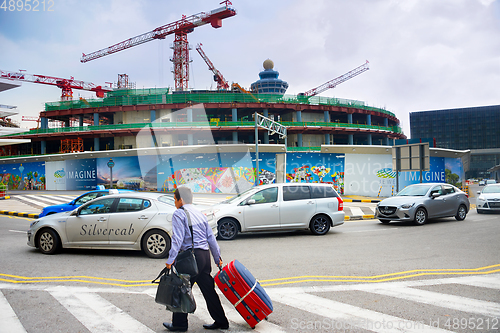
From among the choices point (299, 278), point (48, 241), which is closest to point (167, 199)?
point (48, 241)

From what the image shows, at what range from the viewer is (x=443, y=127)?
395 feet

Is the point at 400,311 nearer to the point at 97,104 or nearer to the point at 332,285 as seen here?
the point at 332,285

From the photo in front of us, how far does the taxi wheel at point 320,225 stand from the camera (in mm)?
10852

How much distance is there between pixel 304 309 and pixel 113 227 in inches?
205

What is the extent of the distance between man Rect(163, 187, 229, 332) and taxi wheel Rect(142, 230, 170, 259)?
3838mm

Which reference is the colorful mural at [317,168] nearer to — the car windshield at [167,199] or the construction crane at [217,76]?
the car windshield at [167,199]

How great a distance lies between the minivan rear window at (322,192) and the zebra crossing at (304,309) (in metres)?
5.37

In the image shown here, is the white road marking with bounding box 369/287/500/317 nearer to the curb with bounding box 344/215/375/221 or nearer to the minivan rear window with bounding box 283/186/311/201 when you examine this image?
the minivan rear window with bounding box 283/186/311/201

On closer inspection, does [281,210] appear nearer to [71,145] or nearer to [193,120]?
[193,120]

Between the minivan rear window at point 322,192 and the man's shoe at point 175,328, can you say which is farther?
the minivan rear window at point 322,192

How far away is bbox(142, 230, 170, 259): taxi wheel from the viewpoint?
7684 millimetres

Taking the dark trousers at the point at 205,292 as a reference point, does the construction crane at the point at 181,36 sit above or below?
above

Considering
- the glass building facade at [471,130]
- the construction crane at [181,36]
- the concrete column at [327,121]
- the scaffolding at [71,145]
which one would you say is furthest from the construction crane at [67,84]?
the glass building facade at [471,130]

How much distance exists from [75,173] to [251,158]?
19.2 m
